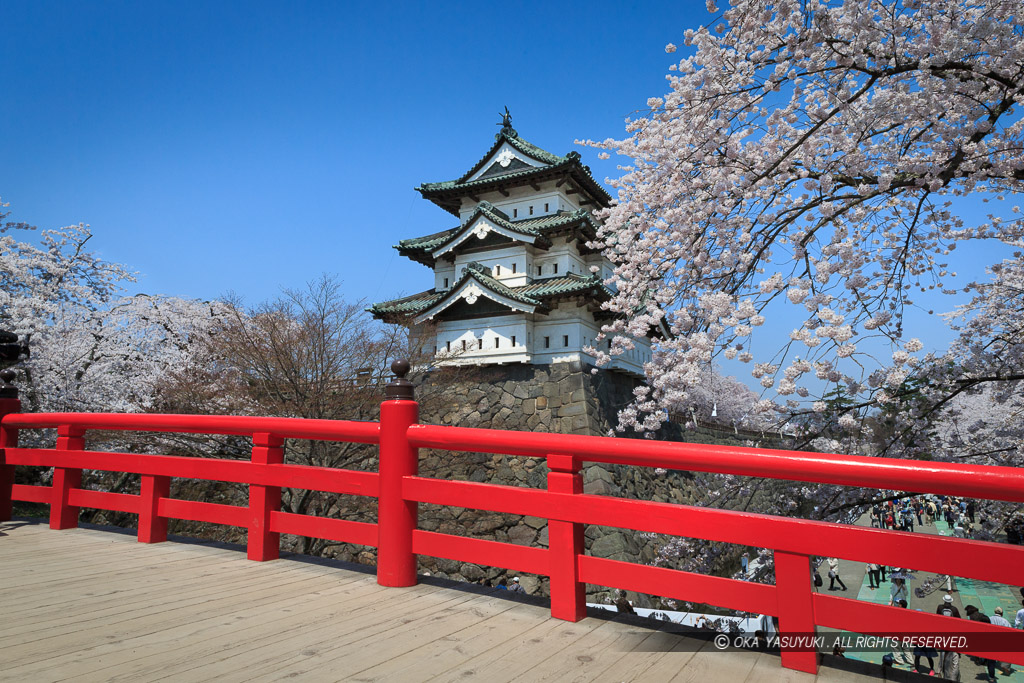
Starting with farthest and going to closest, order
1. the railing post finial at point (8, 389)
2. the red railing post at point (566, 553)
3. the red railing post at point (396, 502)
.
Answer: the railing post finial at point (8, 389)
the red railing post at point (396, 502)
the red railing post at point (566, 553)

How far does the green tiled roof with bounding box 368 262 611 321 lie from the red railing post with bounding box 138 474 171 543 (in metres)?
12.9

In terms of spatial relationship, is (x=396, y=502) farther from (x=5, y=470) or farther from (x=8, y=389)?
(x=8, y=389)

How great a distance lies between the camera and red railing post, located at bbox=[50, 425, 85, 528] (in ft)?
16.1

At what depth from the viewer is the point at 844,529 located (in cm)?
213

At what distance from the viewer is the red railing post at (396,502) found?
10.7 feet

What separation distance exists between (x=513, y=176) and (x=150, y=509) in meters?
16.9

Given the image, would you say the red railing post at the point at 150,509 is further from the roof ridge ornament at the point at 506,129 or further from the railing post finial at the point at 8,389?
the roof ridge ornament at the point at 506,129

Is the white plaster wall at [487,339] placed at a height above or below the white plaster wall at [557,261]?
below

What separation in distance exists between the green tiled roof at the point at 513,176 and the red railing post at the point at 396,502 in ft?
54.2

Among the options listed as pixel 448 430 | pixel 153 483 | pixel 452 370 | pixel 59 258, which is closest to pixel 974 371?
pixel 448 430

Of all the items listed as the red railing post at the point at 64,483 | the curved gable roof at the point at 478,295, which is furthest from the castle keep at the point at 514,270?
the red railing post at the point at 64,483

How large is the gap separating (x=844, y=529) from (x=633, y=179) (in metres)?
6.67

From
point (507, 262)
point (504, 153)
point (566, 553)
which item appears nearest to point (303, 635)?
point (566, 553)

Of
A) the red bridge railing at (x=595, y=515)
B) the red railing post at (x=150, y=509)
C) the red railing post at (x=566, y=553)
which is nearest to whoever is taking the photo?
the red bridge railing at (x=595, y=515)
